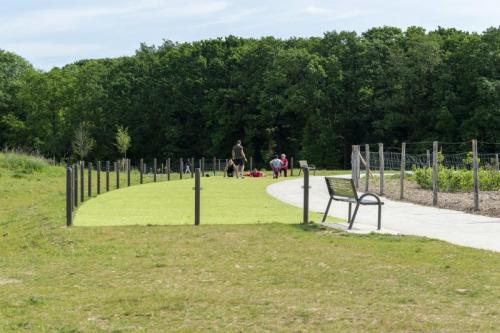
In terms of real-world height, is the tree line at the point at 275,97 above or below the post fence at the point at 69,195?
above

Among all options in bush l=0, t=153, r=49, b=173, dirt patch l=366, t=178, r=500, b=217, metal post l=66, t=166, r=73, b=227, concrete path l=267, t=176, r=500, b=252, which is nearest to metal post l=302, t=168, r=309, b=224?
concrete path l=267, t=176, r=500, b=252

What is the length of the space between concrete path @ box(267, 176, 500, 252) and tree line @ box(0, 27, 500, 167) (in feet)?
149

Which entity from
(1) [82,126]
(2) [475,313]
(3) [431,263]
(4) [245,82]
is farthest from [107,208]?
(1) [82,126]

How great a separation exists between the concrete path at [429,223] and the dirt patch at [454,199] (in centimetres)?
47

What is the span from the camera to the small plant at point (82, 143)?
76438 millimetres

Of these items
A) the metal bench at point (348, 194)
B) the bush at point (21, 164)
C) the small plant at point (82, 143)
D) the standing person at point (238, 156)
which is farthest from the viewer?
the small plant at point (82, 143)

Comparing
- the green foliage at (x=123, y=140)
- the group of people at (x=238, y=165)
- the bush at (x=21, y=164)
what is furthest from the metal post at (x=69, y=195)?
the green foliage at (x=123, y=140)

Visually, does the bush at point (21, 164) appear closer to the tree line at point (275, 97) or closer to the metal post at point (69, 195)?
the metal post at point (69, 195)

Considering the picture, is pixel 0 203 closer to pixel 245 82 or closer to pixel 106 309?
pixel 106 309

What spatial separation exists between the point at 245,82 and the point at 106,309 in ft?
231

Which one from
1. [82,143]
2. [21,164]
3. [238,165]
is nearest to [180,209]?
[238,165]

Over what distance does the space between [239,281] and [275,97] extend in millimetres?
64617

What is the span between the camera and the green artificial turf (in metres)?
15.3

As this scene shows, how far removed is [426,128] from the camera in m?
66.5
